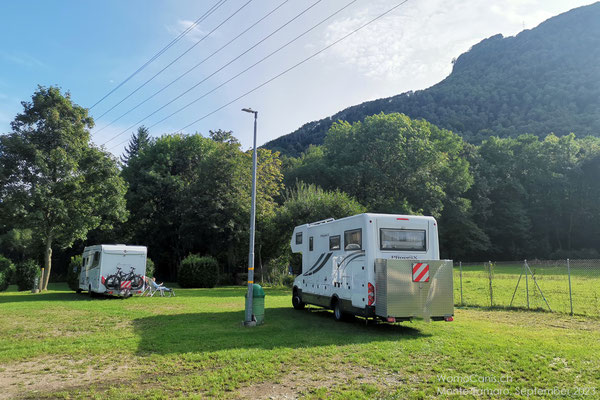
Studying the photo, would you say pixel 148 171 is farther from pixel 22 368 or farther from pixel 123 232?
pixel 22 368

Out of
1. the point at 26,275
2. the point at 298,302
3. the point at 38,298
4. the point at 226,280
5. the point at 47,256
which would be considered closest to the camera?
the point at 298,302

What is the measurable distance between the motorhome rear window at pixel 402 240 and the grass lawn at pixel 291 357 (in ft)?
7.66

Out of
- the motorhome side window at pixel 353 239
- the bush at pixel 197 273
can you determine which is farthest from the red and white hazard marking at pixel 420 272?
the bush at pixel 197 273

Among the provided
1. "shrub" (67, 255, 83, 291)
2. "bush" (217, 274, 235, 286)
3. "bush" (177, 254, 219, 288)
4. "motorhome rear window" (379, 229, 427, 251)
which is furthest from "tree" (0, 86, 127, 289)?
"motorhome rear window" (379, 229, 427, 251)

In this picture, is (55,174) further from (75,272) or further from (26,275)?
(26,275)

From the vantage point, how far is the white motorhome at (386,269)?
36.1 ft

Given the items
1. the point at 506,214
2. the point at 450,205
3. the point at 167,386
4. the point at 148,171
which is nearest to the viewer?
the point at 167,386

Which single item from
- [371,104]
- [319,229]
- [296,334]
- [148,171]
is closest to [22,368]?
[296,334]

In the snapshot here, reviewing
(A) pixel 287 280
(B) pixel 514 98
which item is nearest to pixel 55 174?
(A) pixel 287 280

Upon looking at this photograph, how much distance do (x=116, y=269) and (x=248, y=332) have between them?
42.0ft

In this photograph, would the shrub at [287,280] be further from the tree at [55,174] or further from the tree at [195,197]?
the tree at [55,174]

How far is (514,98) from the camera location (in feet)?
300

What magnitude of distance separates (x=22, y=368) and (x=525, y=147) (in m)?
67.8

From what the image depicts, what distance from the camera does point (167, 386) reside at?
21.2 feet
